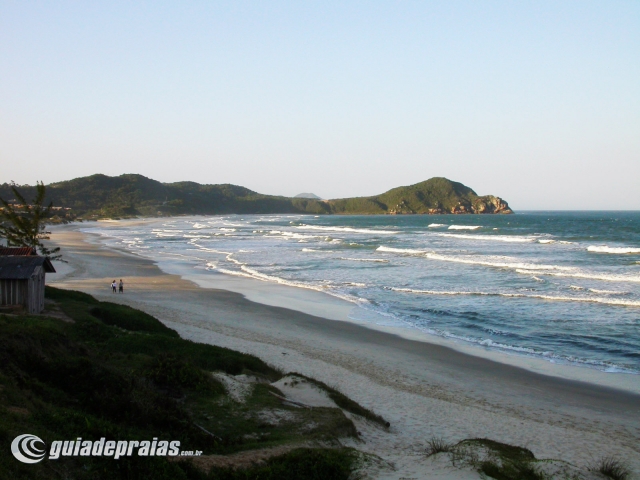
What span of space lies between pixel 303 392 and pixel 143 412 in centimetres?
399

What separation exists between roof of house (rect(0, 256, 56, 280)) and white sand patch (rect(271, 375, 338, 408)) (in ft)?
30.6

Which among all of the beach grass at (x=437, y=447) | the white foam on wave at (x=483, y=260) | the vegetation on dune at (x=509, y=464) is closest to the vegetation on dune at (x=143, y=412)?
the beach grass at (x=437, y=447)

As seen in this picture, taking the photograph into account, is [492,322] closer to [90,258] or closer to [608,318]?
[608,318]

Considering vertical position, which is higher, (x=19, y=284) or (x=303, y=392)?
(x=19, y=284)

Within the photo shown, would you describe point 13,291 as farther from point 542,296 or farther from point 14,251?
point 542,296

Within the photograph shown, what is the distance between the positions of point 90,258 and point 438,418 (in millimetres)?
37832

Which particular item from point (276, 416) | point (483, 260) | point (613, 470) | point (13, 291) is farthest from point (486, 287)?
point (13, 291)

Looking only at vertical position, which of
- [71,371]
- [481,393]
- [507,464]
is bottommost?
[481,393]

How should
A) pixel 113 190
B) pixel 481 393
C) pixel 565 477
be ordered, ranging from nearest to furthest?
pixel 565 477
pixel 481 393
pixel 113 190

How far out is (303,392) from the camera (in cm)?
1122

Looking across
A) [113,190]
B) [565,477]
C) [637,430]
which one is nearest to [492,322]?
[637,430]

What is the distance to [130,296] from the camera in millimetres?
26031

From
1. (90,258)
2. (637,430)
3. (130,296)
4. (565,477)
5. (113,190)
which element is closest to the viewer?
(565,477)

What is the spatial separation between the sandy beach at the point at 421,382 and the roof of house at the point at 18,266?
5.06 meters
